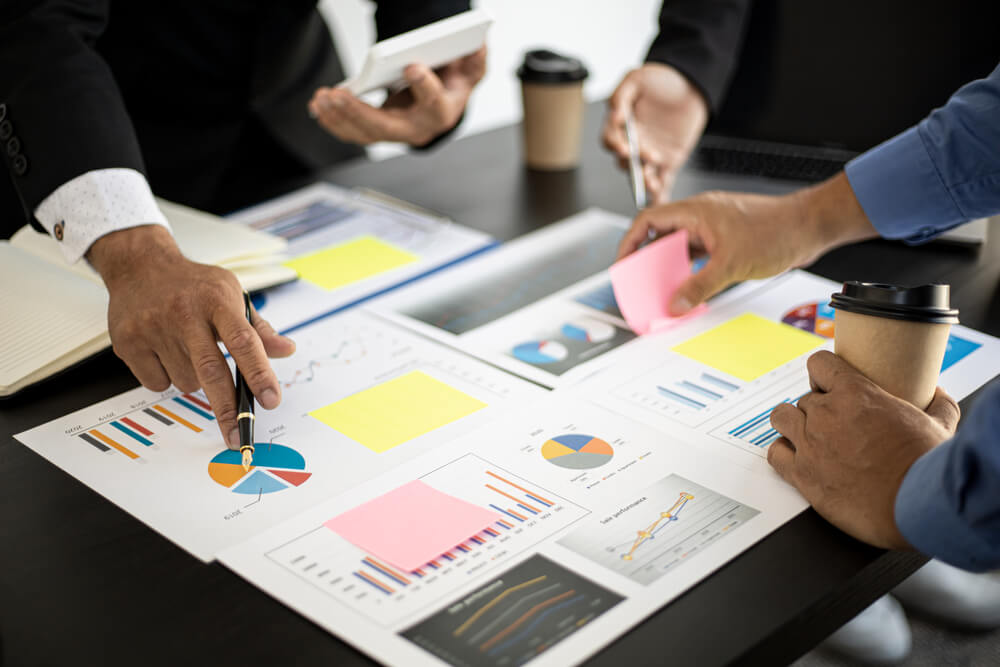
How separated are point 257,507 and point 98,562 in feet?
0.43

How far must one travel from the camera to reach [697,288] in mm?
1087

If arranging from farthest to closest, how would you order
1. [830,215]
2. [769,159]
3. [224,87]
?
[224,87] < [769,159] < [830,215]

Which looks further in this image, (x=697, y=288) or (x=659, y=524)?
(x=697, y=288)

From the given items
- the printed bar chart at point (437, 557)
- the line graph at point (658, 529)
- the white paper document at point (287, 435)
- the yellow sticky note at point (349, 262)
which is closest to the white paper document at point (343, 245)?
the yellow sticky note at point (349, 262)

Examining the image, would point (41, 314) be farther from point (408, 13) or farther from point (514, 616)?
point (408, 13)

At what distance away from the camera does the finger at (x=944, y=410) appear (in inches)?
31.6

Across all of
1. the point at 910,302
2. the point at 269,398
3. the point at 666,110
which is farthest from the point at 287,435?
the point at 666,110

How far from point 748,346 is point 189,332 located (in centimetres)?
62

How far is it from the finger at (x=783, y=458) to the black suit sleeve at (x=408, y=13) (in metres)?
1.07

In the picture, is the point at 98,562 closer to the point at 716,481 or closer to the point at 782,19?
the point at 716,481

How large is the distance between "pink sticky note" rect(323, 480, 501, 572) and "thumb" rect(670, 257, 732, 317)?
1.45 feet

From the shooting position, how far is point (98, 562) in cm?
72

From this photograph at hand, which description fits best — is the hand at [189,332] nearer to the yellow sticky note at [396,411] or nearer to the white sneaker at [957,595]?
the yellow sticky note at [396,411]

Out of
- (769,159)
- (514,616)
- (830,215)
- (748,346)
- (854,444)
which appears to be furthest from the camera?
(769,159)
